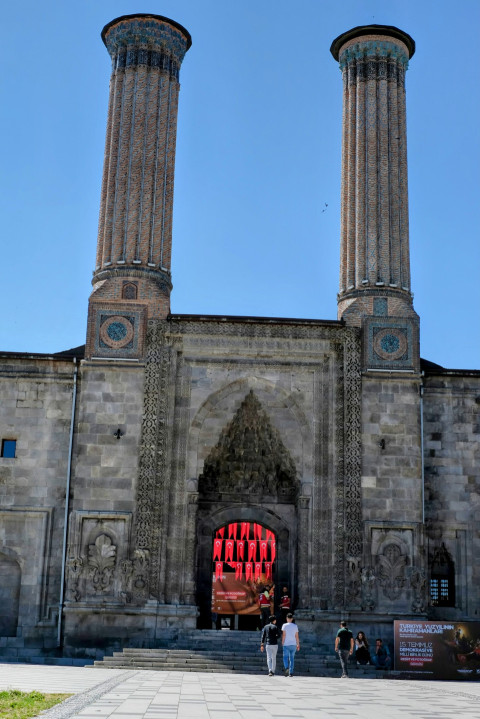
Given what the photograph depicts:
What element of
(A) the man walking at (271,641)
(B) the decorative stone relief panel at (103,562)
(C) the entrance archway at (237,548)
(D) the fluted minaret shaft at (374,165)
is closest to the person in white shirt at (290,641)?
(A) the man walking at (271,641)

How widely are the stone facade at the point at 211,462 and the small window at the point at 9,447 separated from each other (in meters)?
0.09

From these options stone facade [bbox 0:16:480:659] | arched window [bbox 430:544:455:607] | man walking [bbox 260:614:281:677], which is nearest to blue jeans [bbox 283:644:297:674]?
man walking [bbox 260:614:281:677]

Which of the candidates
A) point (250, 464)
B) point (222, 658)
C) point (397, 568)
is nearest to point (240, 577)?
point (250, 464)

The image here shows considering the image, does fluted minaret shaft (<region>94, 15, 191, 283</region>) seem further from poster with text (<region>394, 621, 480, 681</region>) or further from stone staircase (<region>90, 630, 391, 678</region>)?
poster with text (<region>394, 621, 480, 681</region>)

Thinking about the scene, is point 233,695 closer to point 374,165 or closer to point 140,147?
point 140,147

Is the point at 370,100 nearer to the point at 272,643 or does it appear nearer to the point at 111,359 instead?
the point at 111,359

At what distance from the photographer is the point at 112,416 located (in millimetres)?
22641

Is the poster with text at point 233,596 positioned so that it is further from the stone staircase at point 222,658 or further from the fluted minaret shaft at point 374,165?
the fluted minaret shaft at point 374,165

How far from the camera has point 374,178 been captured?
24922 millimetres

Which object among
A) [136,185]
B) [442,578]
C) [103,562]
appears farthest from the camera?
[136,185]

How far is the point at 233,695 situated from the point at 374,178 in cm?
1535

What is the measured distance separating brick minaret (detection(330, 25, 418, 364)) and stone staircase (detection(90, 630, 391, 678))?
7.37m

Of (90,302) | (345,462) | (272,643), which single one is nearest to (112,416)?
(90,302)

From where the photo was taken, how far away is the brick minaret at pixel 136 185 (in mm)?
23391
